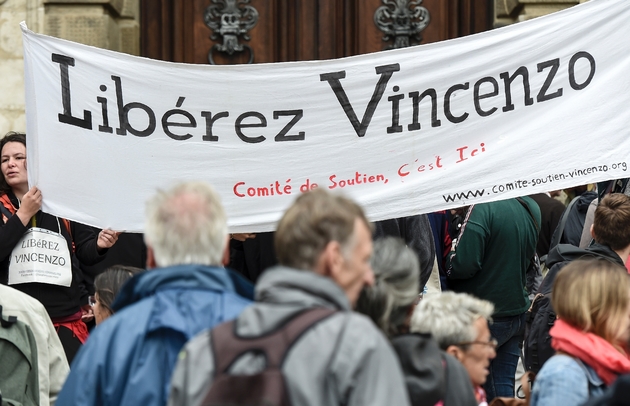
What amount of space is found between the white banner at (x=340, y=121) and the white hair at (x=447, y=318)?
1.61 m

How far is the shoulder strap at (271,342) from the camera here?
245 centimetres

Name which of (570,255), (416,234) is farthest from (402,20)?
(570,255)

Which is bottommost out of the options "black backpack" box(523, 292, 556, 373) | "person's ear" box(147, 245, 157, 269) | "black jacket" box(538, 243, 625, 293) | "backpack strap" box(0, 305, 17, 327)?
"black backpack" box(523, 292, 556, 373)

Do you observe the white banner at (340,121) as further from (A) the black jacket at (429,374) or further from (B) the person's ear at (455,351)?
(A) the black jacket at (429,374)

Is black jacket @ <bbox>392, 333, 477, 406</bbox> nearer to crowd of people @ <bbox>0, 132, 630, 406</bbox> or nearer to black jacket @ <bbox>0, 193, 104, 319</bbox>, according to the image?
crowd of people @ <bbox>0, 132, 630, 406</bbox>

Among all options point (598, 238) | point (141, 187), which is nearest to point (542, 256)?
point (598, 238)

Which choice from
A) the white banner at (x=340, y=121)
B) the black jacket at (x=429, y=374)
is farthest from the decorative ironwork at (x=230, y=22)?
the black jacket at (x=429, y=374)

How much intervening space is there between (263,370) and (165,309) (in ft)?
1.99

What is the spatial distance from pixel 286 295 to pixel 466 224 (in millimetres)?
3701

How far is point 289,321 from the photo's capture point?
8.16ft

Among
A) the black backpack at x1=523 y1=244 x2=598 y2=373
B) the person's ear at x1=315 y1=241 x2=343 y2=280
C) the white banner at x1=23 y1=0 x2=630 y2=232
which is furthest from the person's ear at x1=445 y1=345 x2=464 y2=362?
the white banner at x1=23 y1=0 x2=630 y2=232

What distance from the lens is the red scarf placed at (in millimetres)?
3512

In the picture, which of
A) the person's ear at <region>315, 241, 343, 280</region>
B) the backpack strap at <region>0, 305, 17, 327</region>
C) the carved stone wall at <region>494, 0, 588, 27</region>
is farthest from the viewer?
the carved stone wall at <region>494, 0, 588, 27</region>

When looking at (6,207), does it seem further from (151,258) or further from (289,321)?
(289,321)
